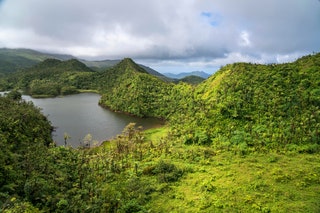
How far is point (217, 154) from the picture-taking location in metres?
33.1

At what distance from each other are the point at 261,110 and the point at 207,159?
648 inches

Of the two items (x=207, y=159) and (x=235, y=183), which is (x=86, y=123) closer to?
(x=207, y=159)

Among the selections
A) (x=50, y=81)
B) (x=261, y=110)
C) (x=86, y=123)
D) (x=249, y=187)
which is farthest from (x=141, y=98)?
(x=50, y=81)

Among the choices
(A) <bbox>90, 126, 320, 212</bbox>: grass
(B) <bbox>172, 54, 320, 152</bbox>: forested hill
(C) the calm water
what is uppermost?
(B) <bbox>172, 54, 320, 152</bbox>: forested hill

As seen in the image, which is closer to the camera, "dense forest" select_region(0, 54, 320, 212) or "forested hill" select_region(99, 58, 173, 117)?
"dense forest" select_region(0, 54, 320, 212)

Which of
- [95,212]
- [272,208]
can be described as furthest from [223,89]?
[95,212]

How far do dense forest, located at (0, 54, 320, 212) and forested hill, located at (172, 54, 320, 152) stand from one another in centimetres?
16

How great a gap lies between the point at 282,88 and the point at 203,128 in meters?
16.2

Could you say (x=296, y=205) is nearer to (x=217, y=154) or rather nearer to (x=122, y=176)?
(x=217, y=154)

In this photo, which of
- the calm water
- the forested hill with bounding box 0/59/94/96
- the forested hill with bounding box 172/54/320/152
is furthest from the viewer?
the forested hill with bounding box 0/59/94/96

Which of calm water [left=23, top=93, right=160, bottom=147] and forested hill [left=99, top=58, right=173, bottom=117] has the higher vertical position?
forested hill [left=99, top=58, right=173, bottom=117]

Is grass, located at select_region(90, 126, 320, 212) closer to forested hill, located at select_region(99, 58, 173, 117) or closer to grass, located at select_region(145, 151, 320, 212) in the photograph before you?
grass, located at select_region(145, 151, 320, 212)

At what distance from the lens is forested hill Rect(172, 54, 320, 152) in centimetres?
3444

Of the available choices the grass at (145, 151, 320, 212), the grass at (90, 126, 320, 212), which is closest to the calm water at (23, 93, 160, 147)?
the grass at (90, 126, 320, 212)
